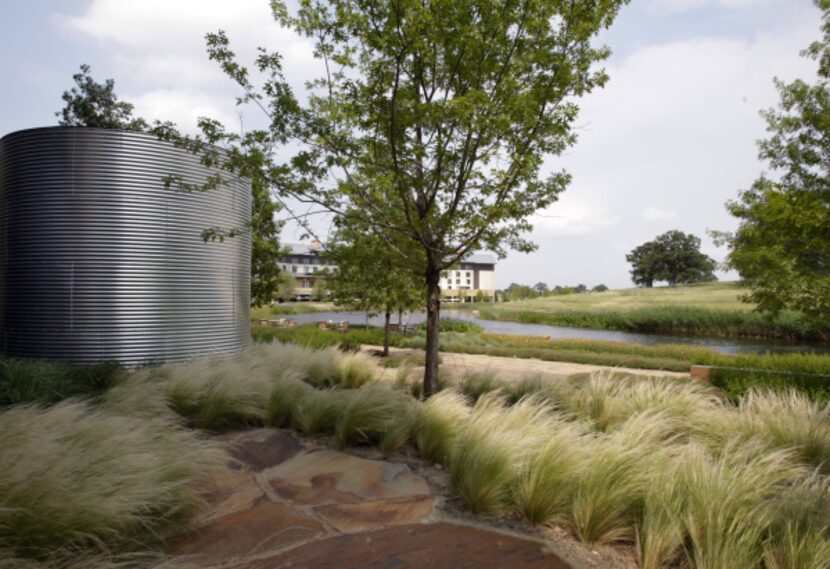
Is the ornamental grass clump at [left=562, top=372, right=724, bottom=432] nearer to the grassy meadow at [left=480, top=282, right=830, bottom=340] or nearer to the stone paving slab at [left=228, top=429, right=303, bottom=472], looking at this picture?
the stone paving slab at [left=228, top=429, right=303, bottom=472]

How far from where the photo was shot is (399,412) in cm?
476

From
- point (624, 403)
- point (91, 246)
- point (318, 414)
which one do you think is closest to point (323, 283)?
point (91, 246)

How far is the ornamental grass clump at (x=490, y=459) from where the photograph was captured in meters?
3.16

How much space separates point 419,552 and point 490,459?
0.86 m

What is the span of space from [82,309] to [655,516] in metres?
8.27

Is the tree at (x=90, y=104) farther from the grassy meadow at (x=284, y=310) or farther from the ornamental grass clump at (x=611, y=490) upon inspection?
the ornamental grass clump at (x=611, y=490)

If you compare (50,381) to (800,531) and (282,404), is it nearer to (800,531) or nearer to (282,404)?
(282,404)

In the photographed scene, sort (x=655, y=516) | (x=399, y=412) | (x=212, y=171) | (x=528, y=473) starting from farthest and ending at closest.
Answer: (x=212, y=171) < (x=399, y=412) < (x=528, y=473) < (x=655, y=516)

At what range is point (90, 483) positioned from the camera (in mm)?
2611

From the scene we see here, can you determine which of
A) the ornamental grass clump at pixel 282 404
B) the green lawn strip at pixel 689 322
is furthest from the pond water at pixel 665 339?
the ornamental grass clump at pixel 282 404

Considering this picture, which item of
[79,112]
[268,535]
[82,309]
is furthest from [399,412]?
[79,112]

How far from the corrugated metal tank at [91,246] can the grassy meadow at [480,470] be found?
→ 334 cm

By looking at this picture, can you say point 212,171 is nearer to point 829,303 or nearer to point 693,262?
point 829,303

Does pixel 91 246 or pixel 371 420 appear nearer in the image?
pixel 371 420
